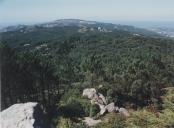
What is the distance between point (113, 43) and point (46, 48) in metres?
30.1

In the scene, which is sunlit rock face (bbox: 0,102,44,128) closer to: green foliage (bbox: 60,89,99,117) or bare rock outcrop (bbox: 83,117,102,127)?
bare rock outcrop (bbox: 83,117,102,127)

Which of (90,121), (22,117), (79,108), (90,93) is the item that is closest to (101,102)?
(90,93)

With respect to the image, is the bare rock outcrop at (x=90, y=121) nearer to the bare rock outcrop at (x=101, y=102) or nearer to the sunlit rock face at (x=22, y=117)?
the bare rock outcrop at (x=101, y=102)

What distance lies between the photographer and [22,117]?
1802 cm

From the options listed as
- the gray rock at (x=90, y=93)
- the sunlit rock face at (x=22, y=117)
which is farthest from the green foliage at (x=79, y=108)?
the sunlit rock face at (x=22, y=117)

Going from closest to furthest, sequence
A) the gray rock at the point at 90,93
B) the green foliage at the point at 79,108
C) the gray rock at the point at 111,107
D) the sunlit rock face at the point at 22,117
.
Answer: the sunlit rock face at the point at 22,117 → the green foliage at the point at 79,108 → the gray rock at the point at 111,107 → the gray rock at the point at 90,93

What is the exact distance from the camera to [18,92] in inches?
1684

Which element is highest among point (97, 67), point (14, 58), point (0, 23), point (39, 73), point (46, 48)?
point (0, 23)

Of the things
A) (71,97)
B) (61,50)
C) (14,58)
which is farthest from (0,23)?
(61,50)

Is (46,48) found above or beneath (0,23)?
beneath

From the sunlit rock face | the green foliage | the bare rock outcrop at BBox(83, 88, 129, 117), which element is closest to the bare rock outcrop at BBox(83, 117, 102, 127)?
the green foliage

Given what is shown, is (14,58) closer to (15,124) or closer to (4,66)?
(4,66)

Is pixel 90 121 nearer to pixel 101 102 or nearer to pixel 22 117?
pixel 101 102

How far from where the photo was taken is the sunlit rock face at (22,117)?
1703cm
